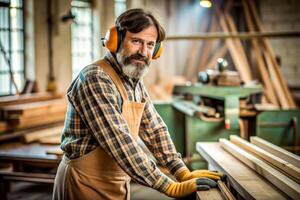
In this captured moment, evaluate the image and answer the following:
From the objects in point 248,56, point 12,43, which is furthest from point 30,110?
point 248,56

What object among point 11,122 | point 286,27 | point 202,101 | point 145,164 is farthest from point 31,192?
point 286,27

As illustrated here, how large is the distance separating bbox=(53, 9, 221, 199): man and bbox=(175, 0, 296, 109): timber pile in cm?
394

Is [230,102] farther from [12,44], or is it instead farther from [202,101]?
[12,44]

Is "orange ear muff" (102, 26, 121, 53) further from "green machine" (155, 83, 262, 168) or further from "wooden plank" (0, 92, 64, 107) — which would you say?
"wooden plank" (0, 92, 64, 107)

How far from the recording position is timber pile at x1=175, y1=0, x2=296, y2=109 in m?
8.17

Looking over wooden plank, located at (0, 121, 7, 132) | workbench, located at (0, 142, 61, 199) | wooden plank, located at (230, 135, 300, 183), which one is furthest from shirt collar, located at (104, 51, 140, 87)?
wooden plank, located at (0, 121, 7, 132)

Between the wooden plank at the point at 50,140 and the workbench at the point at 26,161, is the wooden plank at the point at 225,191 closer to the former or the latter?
the workbench at the point at 26,161

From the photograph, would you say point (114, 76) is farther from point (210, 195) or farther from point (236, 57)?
point (236, 57)

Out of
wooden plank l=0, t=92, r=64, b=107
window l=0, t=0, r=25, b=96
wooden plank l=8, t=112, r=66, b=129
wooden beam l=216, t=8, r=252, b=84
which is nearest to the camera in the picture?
wooden plank l=8, t=112, r=66, b=129

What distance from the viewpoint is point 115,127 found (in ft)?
7.67

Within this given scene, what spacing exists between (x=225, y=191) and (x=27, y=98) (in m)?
4.57

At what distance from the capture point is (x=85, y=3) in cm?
852

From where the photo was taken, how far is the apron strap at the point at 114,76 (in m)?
2.54

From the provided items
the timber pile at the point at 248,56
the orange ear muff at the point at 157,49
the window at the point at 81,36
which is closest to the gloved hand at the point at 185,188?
the orange ear muff at the point at 157,49
